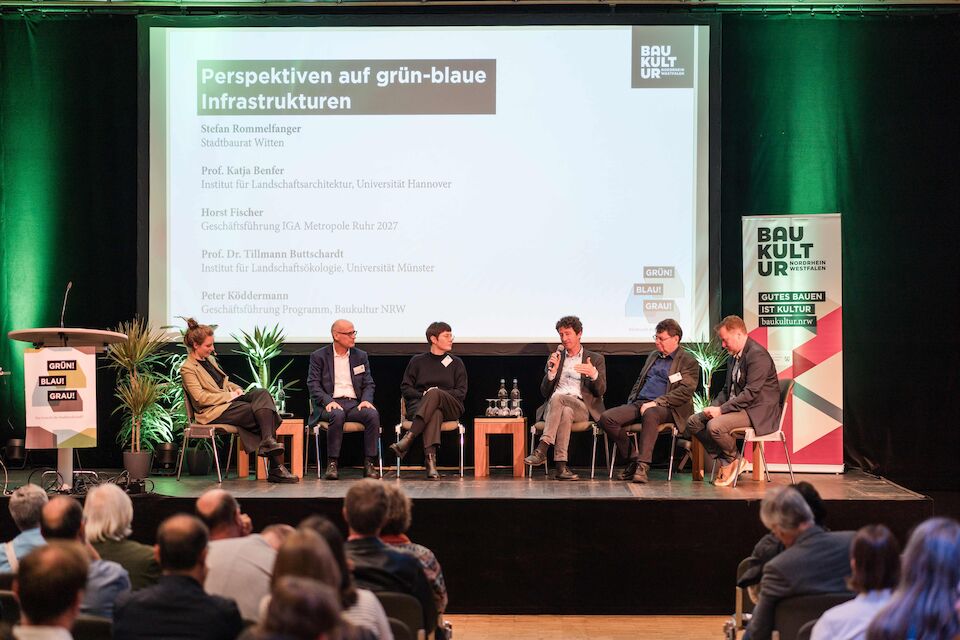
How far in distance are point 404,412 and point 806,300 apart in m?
2.85

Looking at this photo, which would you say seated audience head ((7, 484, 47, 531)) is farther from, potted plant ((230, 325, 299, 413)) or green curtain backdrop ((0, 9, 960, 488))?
green curtain backdrop ((0, 9, 960, 488))

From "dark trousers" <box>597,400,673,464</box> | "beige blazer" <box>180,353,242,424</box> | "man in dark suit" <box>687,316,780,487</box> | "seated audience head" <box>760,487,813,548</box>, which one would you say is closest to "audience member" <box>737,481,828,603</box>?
"seated audience head" <box>760,487,813,548</box>

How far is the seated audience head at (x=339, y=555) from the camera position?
8.11 feet

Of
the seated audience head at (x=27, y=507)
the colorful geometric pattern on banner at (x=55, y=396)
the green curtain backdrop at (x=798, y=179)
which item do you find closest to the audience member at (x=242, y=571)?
the seated audience head at (x=27, y=507)

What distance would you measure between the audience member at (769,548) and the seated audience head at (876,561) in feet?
2.88

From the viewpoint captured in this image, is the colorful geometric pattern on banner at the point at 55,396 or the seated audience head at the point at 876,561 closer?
the seated audience head at the point at 876,561

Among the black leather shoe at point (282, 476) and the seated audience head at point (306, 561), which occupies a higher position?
the seated audience head at point (306, 561)

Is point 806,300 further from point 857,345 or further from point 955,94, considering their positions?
point 955,94

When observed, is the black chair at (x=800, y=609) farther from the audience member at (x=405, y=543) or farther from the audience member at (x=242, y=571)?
the audience member at (x=242, y=571)

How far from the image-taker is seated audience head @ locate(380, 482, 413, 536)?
3260 mm

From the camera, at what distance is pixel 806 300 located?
274 inches

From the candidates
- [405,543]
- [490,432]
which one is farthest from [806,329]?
Result: [405,543]

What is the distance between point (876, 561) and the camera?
2615 millimetres

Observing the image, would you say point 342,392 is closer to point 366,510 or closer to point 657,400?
point 657,400
